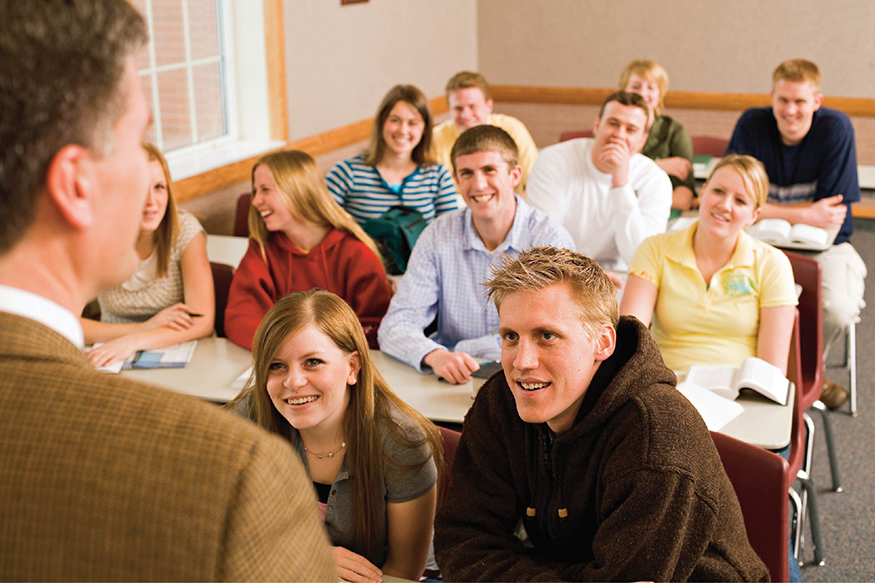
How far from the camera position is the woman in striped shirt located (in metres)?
4.20

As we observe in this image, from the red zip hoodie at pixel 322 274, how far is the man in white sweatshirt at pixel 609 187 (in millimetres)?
1052

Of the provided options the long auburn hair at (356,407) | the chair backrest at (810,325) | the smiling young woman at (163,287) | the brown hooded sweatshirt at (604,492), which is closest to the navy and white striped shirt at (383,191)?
the smiling young woman at (163,287)

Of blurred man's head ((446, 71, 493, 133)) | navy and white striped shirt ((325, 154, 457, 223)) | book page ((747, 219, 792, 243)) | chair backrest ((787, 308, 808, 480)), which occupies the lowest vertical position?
chair backrest ((787, 308, 808, 480))

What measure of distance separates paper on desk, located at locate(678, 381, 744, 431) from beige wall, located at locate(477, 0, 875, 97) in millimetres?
5139

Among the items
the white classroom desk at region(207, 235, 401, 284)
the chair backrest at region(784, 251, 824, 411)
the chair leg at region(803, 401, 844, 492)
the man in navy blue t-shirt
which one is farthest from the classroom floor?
the white classroom desk at region(207, 235, 401, 284)

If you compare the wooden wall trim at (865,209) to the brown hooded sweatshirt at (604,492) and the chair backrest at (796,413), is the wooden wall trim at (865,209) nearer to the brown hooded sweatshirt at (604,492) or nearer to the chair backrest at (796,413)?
the chair backrest at (796,413)

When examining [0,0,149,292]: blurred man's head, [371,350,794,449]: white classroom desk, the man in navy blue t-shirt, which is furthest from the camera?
the man in navy blue t-shirt

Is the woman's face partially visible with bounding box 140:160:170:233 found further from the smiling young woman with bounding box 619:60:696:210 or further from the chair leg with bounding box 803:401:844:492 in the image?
the smiling young woman with bounding box 619:60:696:210

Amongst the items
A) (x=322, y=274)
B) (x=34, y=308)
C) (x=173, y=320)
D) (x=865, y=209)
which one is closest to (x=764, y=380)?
(x=322, y=274)

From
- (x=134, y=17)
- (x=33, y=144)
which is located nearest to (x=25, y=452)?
(x=33, y=144)

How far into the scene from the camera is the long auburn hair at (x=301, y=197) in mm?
3027

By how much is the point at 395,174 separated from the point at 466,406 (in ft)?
6.96

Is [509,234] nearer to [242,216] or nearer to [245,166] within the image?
[242,216]

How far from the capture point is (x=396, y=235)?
372 centimetres
